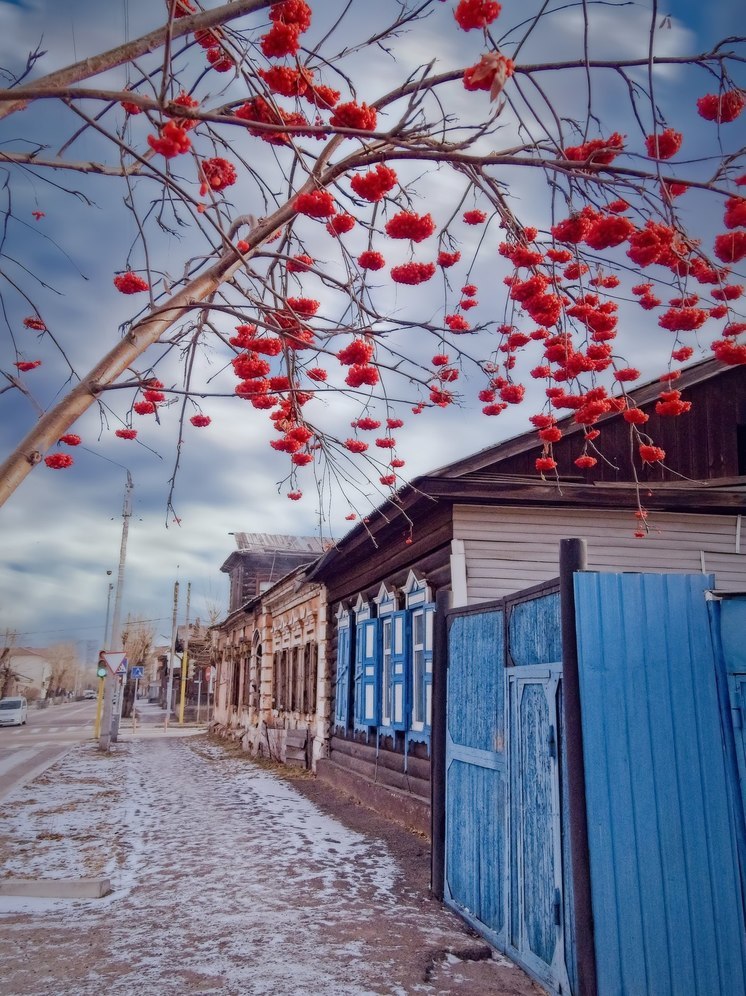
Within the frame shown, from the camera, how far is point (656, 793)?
12.0 ft

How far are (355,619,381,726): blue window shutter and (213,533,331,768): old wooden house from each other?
98.8 inches

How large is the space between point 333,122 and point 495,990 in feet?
14.8

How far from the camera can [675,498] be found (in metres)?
8.45

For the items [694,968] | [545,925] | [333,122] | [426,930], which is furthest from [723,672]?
[333,122]

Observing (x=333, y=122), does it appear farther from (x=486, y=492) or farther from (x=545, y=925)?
(x=486, y=492)

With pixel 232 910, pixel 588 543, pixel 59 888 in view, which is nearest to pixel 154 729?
pixel 59 888

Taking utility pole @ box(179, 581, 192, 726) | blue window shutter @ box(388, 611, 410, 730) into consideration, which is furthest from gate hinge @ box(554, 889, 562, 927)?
utility pole @ box(179, 581, 192, 726)

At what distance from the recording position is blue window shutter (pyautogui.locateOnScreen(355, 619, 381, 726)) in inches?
399

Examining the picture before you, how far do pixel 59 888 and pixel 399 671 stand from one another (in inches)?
175

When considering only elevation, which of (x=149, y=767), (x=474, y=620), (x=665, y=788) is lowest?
(x=149, y=767)

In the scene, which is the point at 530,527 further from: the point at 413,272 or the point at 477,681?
the point at 413,272

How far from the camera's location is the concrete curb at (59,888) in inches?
225

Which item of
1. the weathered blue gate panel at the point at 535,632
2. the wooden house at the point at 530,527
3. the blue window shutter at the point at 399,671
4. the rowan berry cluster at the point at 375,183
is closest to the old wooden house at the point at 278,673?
the wooden house at the point at 530,527

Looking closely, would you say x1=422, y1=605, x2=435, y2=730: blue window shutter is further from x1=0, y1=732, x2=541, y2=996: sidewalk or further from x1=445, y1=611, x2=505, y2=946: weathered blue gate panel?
x1=445, y1=611, x2=505, y2=946: weathered blue gate panel
